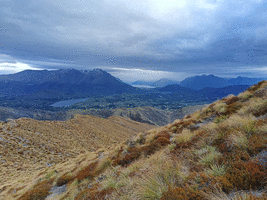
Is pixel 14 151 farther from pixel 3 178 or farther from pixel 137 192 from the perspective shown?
pixel 137 192

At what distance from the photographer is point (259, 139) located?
4023 mm

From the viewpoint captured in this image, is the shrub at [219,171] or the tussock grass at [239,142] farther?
the tussock grass at [239,142]

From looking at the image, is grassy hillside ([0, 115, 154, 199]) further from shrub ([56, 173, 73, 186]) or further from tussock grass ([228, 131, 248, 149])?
tussock grass ([228, 131, 248, 149])

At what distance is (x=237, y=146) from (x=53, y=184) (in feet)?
37.3

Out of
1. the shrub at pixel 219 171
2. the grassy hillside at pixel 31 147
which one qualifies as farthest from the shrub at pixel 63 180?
the shrub at pixel 219 171

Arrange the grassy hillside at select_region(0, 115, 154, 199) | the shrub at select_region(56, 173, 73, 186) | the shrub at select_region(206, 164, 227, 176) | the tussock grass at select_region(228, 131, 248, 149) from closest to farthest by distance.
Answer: the shrub at select_region(206, 164, 227, 176)
the tussock grass at select_region(228, 131, 248, 149)
the shrub at select_region(56, 173, 73, 186)
the grassy hillside at select_region(0, 115, 154, 199)

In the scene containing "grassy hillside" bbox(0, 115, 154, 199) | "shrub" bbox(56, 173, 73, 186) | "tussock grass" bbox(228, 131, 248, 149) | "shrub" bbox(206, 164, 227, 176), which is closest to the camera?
"shrub" bbox(206, 164, 227, 176)

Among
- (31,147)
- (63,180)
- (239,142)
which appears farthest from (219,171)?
(31,147)

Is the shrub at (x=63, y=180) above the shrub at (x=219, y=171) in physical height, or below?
below

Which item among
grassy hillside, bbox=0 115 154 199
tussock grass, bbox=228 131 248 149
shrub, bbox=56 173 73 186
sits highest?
tussock grass, bbox=228 131 248 149

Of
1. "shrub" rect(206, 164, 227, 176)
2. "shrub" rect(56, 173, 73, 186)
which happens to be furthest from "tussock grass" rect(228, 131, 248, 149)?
"shrub" rect(56, 173, 73, 186)

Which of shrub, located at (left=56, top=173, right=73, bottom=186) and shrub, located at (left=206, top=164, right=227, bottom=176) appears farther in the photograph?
shrub, located at (left=56, top=173, right=73, bottom=186)

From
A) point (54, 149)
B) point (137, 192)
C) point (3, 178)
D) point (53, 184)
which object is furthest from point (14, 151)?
point (137, 192)

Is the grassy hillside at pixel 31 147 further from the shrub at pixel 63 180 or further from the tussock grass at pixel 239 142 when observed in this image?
→ the tussock grass at pixel 239 142
